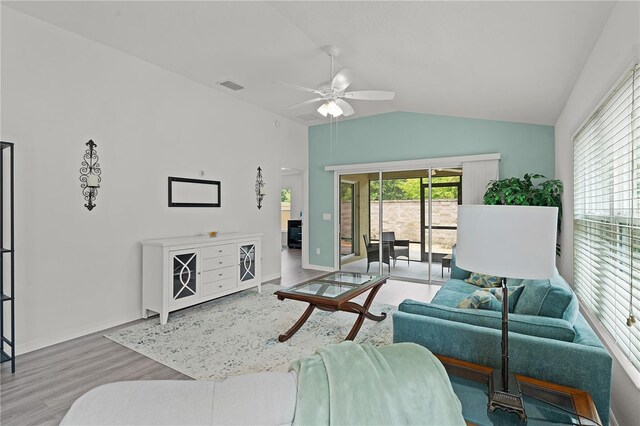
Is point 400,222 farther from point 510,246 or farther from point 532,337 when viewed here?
point 510,246

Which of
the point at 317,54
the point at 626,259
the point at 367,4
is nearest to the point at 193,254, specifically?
the point at 317,54

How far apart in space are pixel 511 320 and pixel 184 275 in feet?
10.8

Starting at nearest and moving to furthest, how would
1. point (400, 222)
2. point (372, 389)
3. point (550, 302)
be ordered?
point (372, 389) < point (550, 302) < point (400, 222)

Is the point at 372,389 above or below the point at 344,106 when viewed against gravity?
below

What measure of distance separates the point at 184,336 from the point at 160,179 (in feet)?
6.48

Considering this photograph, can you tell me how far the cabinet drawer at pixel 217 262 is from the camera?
13.2 ft

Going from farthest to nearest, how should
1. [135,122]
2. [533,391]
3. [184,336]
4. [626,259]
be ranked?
[135,122], [184,336], [626,259], [533,391]

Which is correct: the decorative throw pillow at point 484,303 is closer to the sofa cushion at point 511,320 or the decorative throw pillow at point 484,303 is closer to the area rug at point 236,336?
the sofa cushion at point 511,320

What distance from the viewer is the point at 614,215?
2004mm

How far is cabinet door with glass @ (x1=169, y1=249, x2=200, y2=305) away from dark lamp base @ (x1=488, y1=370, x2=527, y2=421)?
3.29 meters

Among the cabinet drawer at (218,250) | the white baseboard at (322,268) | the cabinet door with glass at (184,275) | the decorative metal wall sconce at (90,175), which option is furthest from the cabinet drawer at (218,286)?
the white baseboard at (322,268)

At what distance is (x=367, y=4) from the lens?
2.37m

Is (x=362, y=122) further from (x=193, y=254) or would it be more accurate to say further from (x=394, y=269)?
(x=193, y=254)

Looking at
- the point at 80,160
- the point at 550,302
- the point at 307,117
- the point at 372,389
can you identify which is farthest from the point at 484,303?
the point at 307,117
